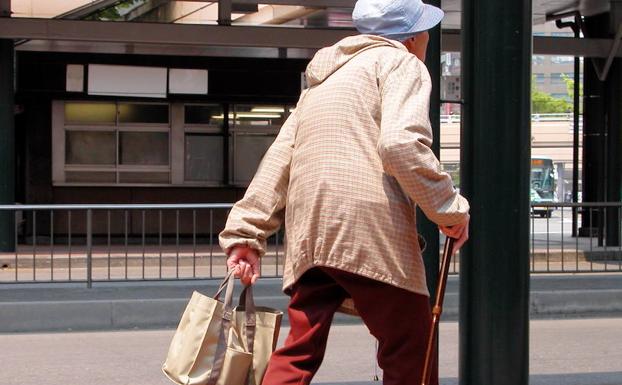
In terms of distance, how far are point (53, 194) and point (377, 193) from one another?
15.0 metres

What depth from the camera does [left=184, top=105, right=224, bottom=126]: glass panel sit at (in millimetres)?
17859

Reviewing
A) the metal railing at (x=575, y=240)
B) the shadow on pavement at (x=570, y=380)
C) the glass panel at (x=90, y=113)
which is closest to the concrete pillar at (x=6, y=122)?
the glass panel at (x=90, y=113)

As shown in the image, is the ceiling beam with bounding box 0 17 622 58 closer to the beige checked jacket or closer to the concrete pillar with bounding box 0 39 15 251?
the concrete pillar with bounding box 0 39 15 251

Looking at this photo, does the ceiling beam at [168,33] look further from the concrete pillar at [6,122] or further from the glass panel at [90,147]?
the glass panel at [90,147]

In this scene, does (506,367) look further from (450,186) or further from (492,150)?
(450,186)

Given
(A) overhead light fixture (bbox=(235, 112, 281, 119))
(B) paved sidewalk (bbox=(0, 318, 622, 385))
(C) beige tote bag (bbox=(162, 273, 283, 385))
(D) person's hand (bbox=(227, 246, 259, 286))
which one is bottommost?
(B) paved sidewalk (bbox=(0, 318, 622, 385))

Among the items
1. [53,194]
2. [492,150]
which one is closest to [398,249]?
[492,150]

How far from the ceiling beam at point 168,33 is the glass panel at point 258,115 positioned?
2642 millimetres

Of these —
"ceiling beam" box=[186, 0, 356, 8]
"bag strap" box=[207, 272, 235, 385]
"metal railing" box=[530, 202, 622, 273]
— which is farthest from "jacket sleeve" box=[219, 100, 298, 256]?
"ceiling beam" box=[186, 0, 356, 8]

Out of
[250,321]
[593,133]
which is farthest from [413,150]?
[593,133]

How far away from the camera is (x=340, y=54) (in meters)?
3.21

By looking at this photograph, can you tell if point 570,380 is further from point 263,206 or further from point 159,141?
point 159,141

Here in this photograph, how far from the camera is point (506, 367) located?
4.30 meters

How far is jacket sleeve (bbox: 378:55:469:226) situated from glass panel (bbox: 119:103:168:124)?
15013 millimetres
